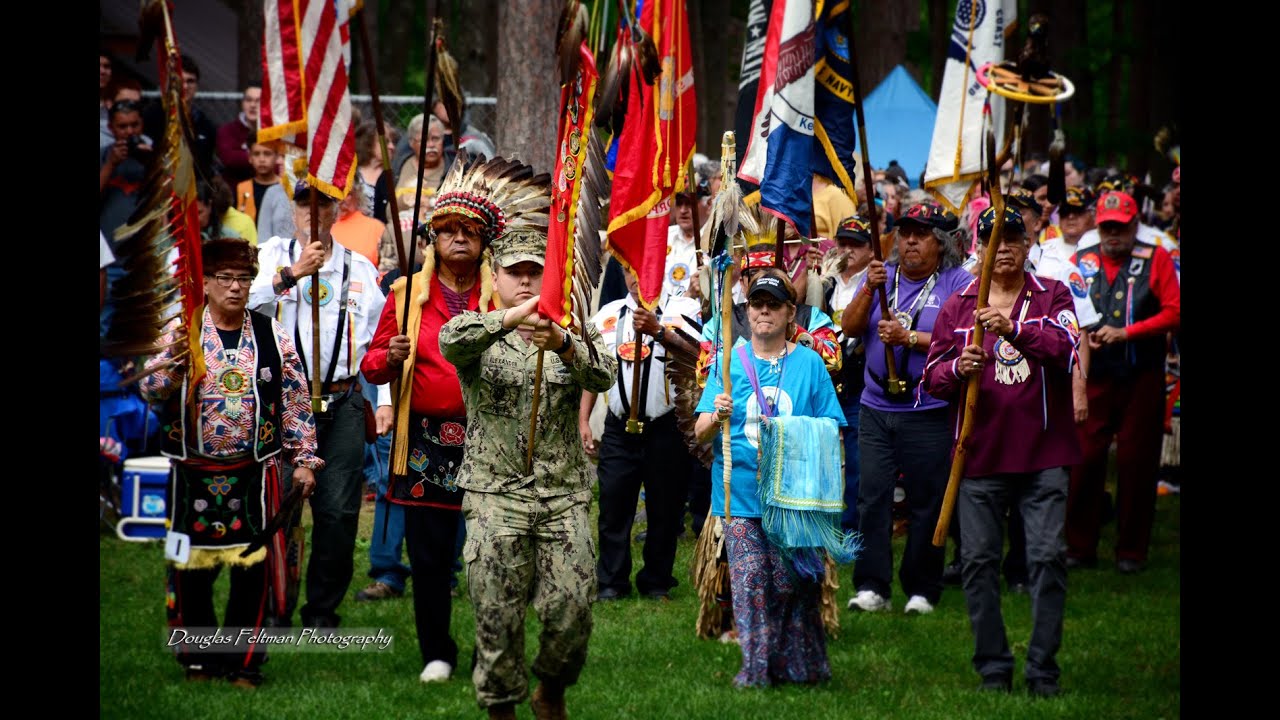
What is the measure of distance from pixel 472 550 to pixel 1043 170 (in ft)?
41.7

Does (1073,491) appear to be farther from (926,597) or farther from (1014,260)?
(1014,260)

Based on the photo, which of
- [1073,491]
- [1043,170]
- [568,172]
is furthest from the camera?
[1043,170]

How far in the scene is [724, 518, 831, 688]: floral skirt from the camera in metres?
7.70

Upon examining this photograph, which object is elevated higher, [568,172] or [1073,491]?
[568,172]

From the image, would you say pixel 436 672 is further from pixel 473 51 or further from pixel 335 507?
pixel 473 51

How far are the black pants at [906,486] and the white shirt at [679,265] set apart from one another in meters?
1.96

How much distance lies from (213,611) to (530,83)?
689 centimetres

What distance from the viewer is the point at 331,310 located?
346 inches

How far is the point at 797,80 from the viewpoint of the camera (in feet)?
26.5

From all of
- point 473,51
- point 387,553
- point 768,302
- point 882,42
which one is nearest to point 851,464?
point 387,553

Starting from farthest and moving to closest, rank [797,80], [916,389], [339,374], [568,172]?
[916,389] → [339,374] → [797,80] → [568,172]

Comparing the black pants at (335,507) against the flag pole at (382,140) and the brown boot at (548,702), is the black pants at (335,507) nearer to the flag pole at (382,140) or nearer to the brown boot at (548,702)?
the flag pole at (382,140)

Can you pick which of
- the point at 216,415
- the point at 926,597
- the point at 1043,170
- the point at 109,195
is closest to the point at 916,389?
the point at 926,597

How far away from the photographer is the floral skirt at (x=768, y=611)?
7.70 meters
